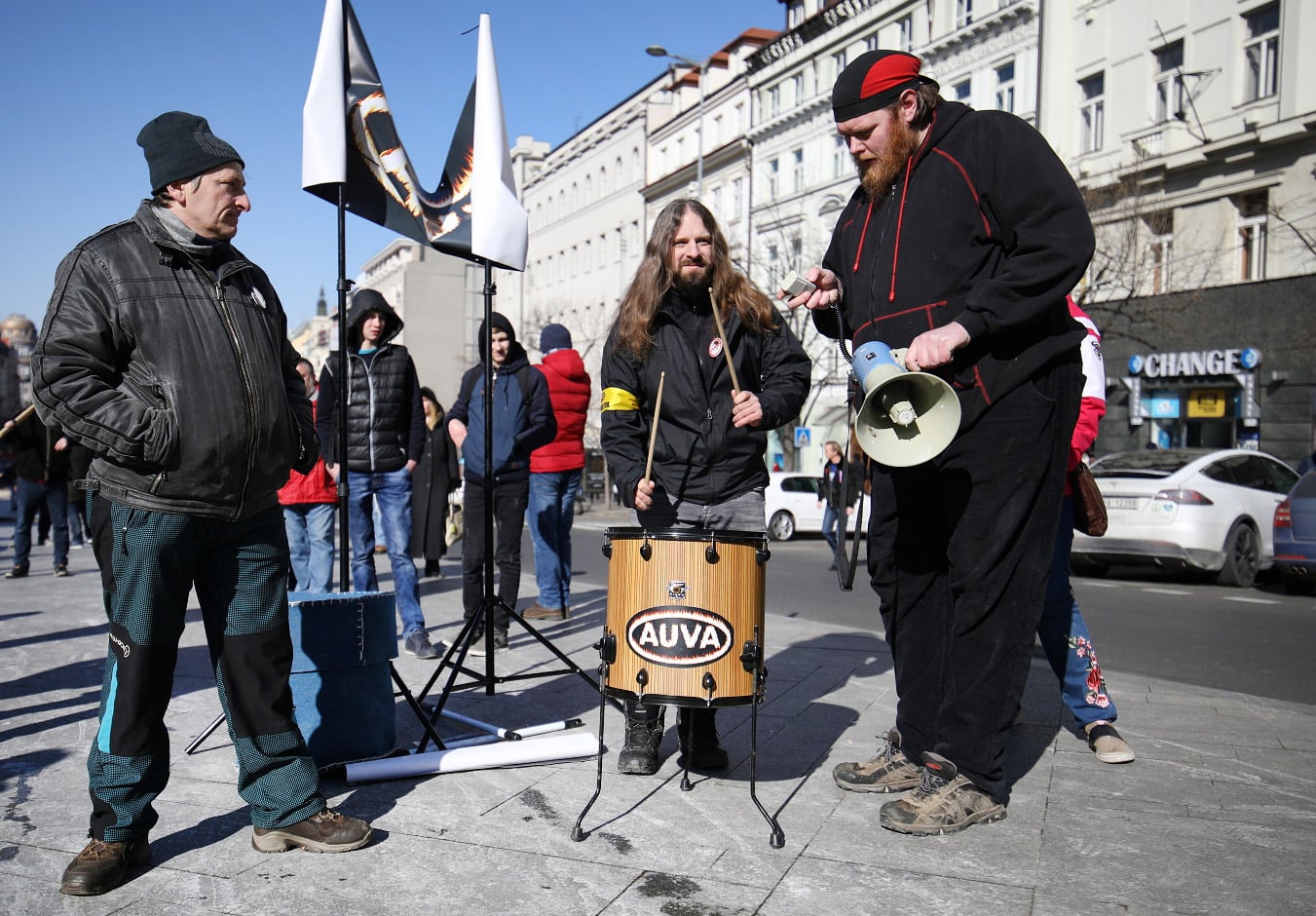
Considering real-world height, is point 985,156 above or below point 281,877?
above

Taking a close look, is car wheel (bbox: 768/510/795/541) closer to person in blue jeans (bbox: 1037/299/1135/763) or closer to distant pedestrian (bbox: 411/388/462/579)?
distant pedestrian (bbox: 411/388/462/579)

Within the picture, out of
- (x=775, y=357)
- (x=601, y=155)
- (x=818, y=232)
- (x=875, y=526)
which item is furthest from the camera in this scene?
(x=601, y=155)

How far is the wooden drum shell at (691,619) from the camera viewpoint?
145 inches

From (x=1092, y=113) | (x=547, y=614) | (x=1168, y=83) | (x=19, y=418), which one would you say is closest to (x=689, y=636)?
(x=547, y=614)

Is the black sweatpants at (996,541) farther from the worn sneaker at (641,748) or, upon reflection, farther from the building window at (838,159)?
the building window at (838,159)

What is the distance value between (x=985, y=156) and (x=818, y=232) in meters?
38.7

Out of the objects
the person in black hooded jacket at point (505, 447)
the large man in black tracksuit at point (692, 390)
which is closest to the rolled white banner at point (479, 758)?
the large man in black tracksuit at point (692, 390)

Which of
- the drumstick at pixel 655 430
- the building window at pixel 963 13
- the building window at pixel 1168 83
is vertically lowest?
the drumstick at pixel 655 430

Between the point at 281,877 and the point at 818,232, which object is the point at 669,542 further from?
the point at 818,232

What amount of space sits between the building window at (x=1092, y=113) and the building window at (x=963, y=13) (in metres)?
6.27

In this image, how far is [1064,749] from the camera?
15.8 ft

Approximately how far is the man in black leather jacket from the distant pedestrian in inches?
324

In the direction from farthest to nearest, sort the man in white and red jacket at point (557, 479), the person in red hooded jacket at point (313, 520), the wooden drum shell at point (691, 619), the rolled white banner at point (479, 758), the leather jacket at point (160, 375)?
1. the man in white and red jacket at point (557, 479)
2. the person in red hooded jacket at point (313, 520)
3. the rolled white banner at point (479, 758)
4. the wooden drum shell at point (691, 619)
5. the leather jacket at point (160, 375)

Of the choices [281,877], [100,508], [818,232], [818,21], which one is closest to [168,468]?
[100,508]
